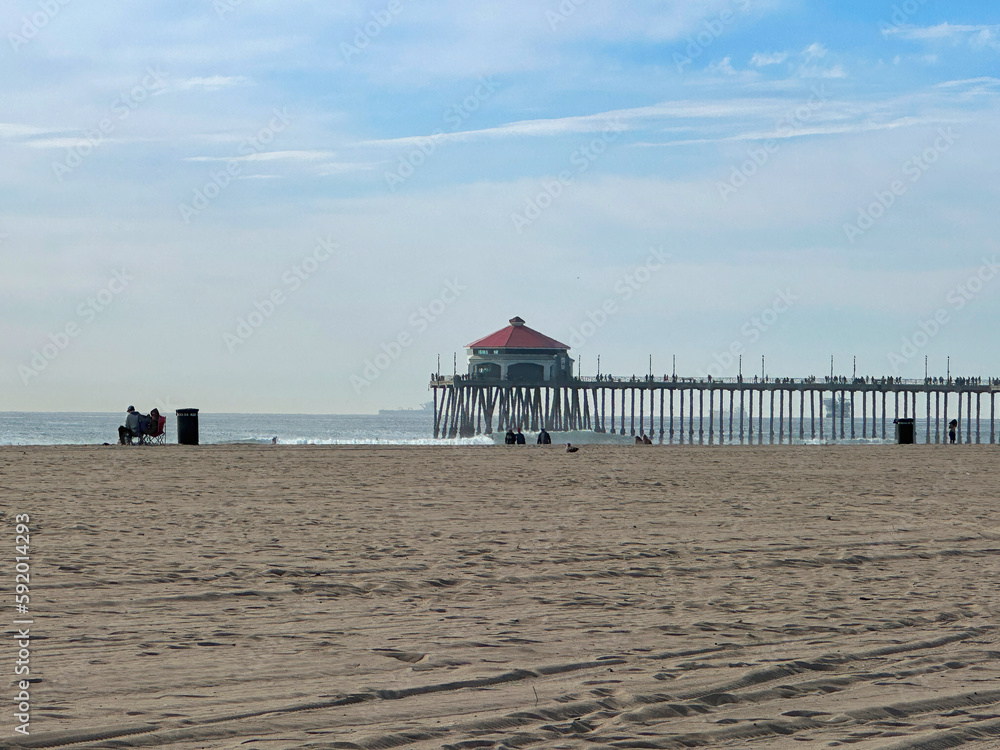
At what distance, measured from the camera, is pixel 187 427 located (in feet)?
94.2

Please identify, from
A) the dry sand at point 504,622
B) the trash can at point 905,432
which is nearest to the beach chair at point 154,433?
the dry sand at point 504,622

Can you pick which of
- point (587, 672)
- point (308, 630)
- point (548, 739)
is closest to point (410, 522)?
point (308, 630)

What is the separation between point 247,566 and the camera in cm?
792

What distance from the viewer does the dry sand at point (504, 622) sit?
13.8 ft

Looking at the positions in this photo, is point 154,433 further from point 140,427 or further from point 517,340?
point 517,340

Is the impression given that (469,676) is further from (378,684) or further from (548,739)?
(548,739)

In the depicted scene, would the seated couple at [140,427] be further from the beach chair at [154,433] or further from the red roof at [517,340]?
the red roof at [517,340]

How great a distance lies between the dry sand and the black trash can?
15.3 m

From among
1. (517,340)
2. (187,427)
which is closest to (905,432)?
(187,427)

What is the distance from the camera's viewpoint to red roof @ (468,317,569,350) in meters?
80.3

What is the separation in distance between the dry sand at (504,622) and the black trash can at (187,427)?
50.1 feet

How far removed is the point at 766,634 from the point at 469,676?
5.80 feet

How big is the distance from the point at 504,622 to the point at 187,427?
23.8 m

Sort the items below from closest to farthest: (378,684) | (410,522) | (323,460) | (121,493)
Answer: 1. (378,684)
2. (410,522)
3. (121,493)
4. (323,460)
